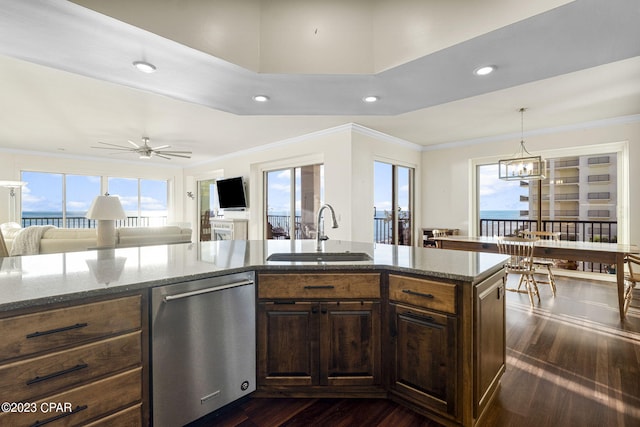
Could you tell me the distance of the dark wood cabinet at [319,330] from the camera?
180 centimetres

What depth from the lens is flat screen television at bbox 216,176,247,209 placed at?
6852mm

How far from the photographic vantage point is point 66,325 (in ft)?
3.91

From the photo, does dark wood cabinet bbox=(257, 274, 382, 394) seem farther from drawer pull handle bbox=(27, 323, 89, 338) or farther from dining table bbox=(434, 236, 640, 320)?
dining table bbox=(434, 236, 640, 320)

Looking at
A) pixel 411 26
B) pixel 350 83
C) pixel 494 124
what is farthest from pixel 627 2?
pixel 494 124

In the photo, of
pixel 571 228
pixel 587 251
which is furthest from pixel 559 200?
pixel 587 251

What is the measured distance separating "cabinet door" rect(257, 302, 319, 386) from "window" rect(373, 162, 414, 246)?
3872 millimetres

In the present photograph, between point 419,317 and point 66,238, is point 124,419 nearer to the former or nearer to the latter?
point 419,317

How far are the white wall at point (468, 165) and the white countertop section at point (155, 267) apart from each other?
4.27 metres

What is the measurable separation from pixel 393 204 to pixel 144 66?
4839 millimetres

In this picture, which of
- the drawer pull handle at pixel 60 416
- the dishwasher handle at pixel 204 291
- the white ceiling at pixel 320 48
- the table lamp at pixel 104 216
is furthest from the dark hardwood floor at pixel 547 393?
the table lamp at pixel 104 216

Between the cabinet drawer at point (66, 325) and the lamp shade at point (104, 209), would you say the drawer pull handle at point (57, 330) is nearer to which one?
the cabinet drawer at point (66, 325)

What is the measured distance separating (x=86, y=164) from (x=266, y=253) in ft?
25.5

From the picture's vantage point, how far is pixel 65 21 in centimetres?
163

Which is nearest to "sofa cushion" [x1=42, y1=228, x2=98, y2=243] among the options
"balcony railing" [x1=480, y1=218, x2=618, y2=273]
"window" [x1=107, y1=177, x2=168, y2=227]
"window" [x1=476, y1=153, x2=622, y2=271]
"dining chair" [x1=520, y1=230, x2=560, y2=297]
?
"window" [x1=107, y1=177, x2=168, y2=227]
